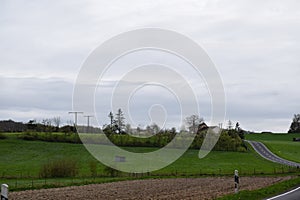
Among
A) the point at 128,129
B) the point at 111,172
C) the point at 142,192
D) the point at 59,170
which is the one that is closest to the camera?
the point at 142,192

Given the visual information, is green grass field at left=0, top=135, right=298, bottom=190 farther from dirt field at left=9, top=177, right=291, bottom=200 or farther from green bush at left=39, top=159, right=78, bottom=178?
dirt field at left=9, top=177, right=291, bottom=200

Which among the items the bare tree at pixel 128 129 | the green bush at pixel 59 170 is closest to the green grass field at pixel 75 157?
the bare tree at pixel 128 129

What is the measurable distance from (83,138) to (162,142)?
16.4 m

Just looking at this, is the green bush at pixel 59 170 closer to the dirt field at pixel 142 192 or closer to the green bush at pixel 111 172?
the green bush at pixel 111 172

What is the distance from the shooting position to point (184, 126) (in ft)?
329

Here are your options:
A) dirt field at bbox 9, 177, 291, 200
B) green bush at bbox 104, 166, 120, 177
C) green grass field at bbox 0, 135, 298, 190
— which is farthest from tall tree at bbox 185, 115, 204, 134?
dirt field at bbox 9, 177, 291, 200

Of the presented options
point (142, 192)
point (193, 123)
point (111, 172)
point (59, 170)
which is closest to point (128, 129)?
point (193, 123)

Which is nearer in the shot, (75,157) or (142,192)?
(142,192)

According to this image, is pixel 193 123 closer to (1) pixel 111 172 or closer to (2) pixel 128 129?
(2) pixel 128 129

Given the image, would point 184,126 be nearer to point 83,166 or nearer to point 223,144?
point 223,144

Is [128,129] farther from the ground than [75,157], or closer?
farther from the ground

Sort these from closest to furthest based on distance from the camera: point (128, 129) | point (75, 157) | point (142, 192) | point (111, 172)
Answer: point (142, 192)
point (111, 172)
point (75, 157)
point (128, 129)

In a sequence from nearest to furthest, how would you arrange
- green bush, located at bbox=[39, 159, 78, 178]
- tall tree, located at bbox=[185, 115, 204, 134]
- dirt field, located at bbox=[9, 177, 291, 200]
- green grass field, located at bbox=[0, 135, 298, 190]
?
dirt field, located at bbox=[9, 177, 291, 200] < green bush, located at bbox=[39, 159, 78, 178] < green grass field, located at bbox=[0, 135, 298, 190] < tall tree, located at bbox=[185, 115, 204, 134]

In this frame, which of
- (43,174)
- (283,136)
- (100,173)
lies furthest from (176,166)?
(283,136)
